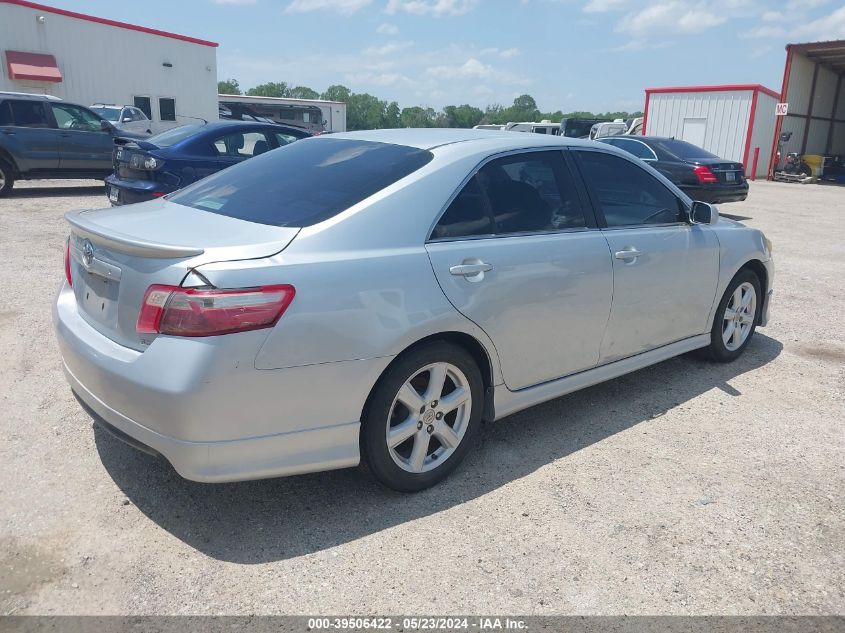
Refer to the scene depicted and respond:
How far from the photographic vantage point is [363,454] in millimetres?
2957

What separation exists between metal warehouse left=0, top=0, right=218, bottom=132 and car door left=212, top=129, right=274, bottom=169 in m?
13.2

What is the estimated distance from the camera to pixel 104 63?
1102 inches

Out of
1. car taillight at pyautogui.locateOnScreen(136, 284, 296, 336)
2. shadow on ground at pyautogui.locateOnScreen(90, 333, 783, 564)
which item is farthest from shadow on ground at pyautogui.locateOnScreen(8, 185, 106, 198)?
car taillight at pyautogui.locateOnScreen(136, 284, 296, 336)

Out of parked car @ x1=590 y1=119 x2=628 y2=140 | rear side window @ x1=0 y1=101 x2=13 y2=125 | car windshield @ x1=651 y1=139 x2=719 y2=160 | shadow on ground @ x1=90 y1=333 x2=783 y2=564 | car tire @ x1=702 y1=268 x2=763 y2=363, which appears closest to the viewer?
shadow on ground @ x1=90 y1=333 x2=783 y2=564

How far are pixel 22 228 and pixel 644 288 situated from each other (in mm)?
8416

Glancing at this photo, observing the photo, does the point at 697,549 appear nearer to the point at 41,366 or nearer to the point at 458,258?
the point at 458,258

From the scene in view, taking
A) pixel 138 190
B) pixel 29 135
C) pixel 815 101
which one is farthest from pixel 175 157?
pixel 815 101

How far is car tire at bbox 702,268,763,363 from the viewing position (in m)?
4.82

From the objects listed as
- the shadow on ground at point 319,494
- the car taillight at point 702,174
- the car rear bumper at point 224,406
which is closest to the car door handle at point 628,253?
the shadow on ground at point 319,494

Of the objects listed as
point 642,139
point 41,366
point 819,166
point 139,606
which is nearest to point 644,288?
point 139,606

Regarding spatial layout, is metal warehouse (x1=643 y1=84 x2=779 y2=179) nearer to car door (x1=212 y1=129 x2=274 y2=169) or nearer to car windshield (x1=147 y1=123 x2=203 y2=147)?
car door (x1=212 y1=129 x2=274 y2=169)

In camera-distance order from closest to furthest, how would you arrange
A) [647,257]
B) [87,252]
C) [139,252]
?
1. [139,252]
2. [87,252]
3. [647,257]

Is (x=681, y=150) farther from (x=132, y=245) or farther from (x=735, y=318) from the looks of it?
(x=132, y=245)

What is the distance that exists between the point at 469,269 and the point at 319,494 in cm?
123
